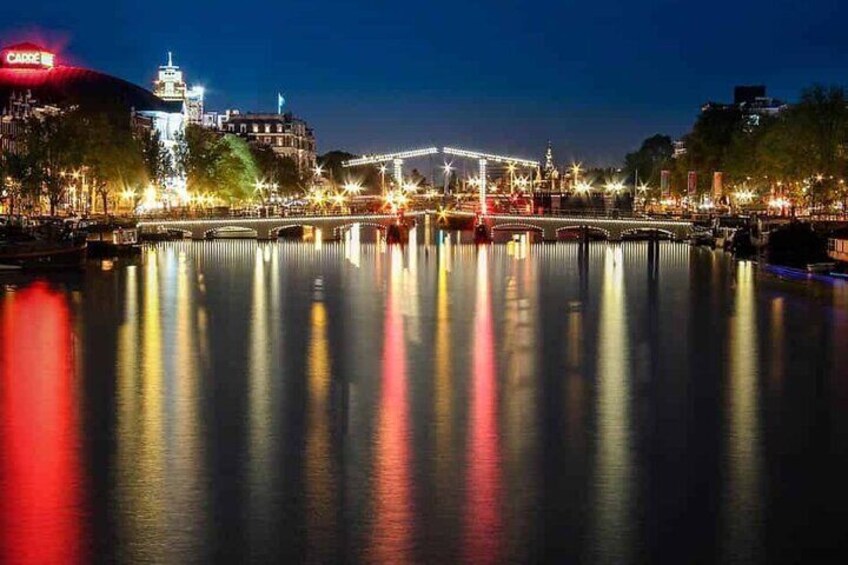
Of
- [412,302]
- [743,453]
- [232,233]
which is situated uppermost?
[232,233]

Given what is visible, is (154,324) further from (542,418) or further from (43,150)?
(43,150)

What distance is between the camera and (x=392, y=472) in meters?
18.8

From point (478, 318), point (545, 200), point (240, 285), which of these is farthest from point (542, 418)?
point (545, 200)

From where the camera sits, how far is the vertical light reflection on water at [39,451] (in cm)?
1535

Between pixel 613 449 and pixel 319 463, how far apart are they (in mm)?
4394

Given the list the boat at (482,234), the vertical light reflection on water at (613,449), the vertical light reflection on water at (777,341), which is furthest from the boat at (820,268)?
the boat at (482,234)

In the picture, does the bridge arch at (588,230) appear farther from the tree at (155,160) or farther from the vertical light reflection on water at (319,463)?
the vertical light reflection on water at (319,463)

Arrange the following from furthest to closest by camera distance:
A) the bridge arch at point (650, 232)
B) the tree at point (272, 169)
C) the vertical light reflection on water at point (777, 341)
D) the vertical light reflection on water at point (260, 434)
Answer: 1. the tree at point (272, 169)
2. the bridge arch at point (650, 232)
3. the vertical light reflection on water at point (777, 341)
4. the vertical light reflection on water at point (260, 434)

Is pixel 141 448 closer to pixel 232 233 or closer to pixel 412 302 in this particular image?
pixel 412 302

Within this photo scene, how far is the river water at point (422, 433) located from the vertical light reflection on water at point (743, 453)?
2.6 inches


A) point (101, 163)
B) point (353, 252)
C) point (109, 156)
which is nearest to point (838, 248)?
point (353, 252)

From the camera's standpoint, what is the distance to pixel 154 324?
40.5 m

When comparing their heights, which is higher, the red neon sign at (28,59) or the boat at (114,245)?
the red neon sign at (28,59)

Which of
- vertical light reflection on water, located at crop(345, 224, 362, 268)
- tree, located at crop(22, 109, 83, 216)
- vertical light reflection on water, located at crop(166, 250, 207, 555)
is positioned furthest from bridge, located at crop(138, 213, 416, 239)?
vertical light reflection on water, located at crop(166, 250, 207, 555)
